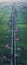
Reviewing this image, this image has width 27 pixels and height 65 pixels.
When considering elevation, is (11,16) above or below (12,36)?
above

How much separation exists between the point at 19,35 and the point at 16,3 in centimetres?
49

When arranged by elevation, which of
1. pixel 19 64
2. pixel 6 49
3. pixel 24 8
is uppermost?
pixel 24 8

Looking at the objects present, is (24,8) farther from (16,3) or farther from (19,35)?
(19,35)

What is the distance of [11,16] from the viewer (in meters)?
3.94

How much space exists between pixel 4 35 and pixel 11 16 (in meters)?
0.31

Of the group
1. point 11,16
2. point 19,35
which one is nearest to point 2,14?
point 11,16

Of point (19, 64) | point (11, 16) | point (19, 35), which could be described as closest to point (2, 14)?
point (11, 16)

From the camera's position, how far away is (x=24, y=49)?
156 inches

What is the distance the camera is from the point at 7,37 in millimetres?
3957

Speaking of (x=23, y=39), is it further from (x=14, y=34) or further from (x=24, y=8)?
(x=24, y=8)

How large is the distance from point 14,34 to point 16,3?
48 centimetres

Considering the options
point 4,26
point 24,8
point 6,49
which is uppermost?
point 24,8

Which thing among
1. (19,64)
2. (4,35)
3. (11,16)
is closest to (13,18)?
(11,16)

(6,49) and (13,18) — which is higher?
(13,18)
